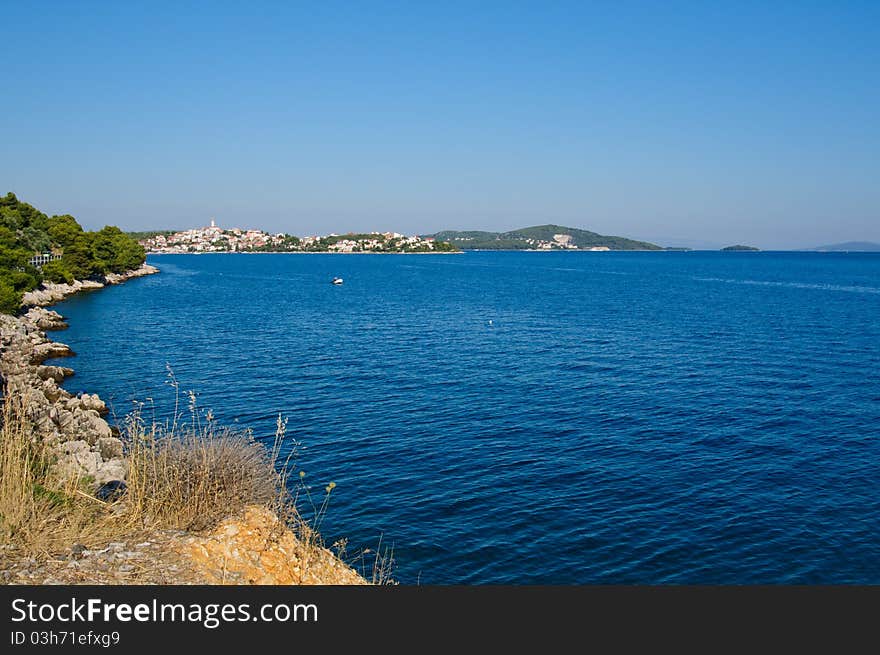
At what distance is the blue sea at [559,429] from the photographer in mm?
19391

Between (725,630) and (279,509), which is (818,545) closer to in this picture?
(725,630)

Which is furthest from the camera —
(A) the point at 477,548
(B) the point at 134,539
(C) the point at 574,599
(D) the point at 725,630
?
(A) the point at 477,548

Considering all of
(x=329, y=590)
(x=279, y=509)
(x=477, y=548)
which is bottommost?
(x=477, y=548)

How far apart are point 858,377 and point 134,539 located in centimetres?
4500

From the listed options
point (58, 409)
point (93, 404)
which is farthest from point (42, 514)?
point (93, 404)

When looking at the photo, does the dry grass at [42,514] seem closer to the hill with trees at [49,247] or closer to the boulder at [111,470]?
the boulder at [111,470]

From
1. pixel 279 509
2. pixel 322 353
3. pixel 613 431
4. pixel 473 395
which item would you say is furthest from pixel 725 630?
pixel 322 353

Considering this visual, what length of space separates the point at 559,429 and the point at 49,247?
100189 mm

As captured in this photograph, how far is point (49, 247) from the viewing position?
10225 cm

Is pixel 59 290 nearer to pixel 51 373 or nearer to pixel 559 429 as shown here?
pixel 51 373

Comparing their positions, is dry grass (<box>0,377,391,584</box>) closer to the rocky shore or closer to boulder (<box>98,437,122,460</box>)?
the rocky shore

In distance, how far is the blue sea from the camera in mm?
19391

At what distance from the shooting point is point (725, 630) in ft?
25.7

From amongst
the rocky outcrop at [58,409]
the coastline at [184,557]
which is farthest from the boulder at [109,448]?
the coastline at [184,557]
